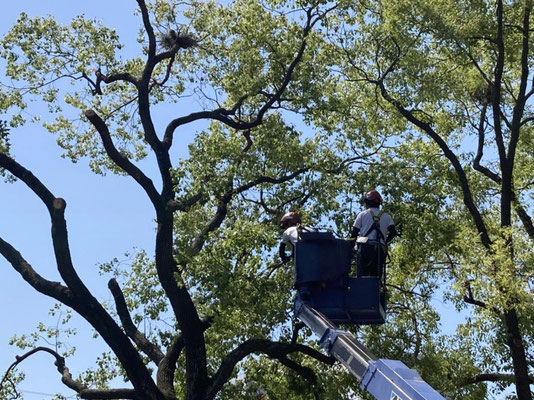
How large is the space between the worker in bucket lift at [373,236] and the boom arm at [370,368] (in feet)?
3.31

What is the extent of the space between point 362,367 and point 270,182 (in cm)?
768

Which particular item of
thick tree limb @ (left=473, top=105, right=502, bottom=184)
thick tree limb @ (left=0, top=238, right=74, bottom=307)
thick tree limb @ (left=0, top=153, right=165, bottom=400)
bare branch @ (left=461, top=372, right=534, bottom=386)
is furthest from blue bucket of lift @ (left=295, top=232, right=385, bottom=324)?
thick tree limb @ (left=473, top=105, right=502, bottom=184)

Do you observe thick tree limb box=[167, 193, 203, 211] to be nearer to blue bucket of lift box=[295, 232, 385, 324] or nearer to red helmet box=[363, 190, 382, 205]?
blue bucket of lift box=[295, 232, 385, 324]

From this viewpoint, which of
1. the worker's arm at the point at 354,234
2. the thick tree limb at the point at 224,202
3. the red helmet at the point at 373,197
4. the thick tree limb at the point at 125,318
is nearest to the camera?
the red helmet at the point at 373,197

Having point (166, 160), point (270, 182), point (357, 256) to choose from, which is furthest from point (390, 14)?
point (357, 256)

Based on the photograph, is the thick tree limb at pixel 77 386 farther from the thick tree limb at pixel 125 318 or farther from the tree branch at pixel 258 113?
the tree branch at pixel 258 113

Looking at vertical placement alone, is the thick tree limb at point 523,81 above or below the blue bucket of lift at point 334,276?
above

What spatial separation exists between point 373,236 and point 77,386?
27.0 ft

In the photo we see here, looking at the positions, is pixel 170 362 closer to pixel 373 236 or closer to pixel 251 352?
pixel 251 352

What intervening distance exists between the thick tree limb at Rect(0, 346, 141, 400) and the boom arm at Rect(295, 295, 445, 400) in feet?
17.5

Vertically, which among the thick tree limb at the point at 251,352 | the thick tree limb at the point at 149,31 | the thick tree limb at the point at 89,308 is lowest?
the thick tree limb at the point at 251,352

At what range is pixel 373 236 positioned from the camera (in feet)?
43.7

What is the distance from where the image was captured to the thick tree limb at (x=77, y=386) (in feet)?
57.1

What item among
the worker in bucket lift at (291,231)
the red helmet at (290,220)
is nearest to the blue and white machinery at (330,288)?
the worker in bucket lift at (291,231)
